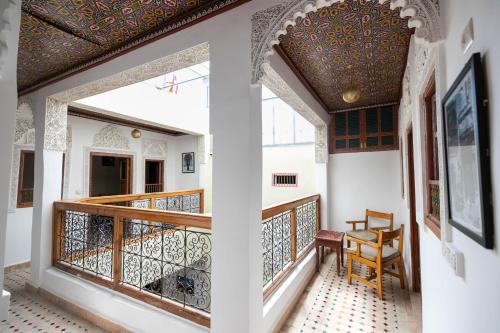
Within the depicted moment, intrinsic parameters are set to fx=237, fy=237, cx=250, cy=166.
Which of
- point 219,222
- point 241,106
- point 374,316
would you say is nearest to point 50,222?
point 219,222

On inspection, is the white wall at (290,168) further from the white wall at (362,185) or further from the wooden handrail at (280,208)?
the wooden handrail at (280,208)

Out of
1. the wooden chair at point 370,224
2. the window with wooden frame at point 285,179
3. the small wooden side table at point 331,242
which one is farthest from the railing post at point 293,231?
the window with wooden frame at point 285,179

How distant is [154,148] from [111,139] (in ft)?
3.66

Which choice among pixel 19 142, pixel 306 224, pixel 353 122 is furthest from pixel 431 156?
pixel 19 142

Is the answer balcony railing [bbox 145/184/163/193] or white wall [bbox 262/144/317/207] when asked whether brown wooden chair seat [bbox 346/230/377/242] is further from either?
balcony railing [bbox 145/184/163/193]

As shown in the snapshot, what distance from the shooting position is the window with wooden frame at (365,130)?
13.3 feet

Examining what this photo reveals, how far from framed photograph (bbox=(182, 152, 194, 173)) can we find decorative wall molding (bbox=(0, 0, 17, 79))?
5804 millimetres

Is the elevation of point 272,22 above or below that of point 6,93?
above

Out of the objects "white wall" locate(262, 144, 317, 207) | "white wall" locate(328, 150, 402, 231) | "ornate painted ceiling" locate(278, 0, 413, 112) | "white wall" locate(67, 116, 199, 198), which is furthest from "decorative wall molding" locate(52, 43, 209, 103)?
"white wall" locate(262, 144, 317, 207)

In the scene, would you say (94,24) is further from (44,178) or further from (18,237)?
(18,237)

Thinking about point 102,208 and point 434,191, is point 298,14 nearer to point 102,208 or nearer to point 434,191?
point 434,191

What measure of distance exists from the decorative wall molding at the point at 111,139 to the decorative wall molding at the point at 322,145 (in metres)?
4.24

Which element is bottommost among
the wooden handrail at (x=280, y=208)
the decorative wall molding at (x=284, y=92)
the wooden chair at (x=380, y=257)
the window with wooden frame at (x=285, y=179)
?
the wooden chair at (x=380, y=257)

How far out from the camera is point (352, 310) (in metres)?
2.47
